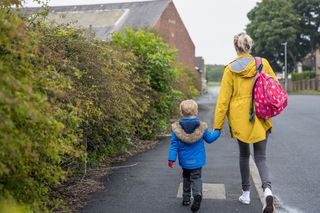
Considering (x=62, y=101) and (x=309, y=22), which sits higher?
(x=309, y=22)

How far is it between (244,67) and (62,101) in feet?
6.23

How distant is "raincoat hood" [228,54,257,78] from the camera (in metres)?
A: 5.05

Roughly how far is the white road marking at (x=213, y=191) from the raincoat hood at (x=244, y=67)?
4.95 feet

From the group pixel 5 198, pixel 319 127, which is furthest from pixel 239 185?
pixel 319 127

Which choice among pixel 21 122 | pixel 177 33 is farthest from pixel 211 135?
pixel 177 33

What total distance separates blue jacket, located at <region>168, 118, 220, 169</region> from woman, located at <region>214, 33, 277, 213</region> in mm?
163

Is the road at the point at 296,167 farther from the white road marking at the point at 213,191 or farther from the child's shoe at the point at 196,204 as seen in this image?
the child's shoe at the point at 196,204

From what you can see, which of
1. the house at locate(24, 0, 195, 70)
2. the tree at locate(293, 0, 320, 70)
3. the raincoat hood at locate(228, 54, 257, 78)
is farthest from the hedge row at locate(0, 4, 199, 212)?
the tree at locate(293, 0, 320, 70)

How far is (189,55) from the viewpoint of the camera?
193ft

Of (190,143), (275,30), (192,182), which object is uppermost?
(275,30)

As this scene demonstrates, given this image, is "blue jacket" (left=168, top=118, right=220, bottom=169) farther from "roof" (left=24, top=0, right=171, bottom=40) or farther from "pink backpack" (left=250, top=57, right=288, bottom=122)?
"roof" (left=24, top=0, right=171, bottom=40)

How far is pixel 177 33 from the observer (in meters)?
54.3

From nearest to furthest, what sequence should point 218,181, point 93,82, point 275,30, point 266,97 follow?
point 266,97 < point 93,82 < point 218,181 < point 275,30

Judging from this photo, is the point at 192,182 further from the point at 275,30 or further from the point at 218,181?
the point at 275,30
